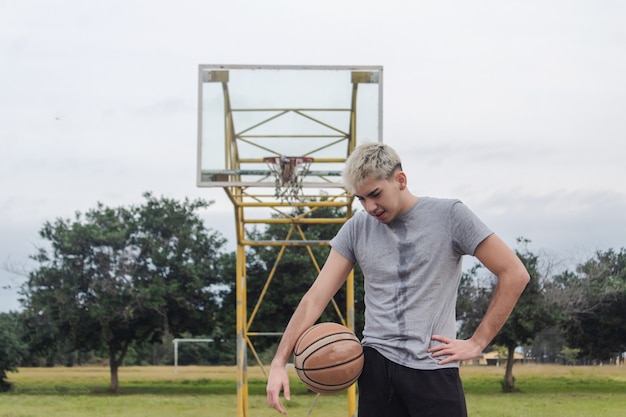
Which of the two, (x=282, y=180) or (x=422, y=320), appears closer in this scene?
(x=422, y=320)

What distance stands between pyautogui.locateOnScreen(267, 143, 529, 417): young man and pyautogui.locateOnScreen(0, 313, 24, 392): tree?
27039 mm

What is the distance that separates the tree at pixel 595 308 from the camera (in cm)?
2820

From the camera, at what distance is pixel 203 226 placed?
28.5m

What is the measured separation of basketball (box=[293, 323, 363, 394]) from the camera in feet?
10.5

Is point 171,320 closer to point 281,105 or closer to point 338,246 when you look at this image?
point 281,105

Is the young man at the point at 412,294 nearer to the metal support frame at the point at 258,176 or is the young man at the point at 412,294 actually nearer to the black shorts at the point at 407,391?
the black shorts at the point at 407,391

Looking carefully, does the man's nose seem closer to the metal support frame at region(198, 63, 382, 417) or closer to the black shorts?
the black shorts

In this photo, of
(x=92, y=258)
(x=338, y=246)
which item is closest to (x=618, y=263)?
(x=92, y=258)

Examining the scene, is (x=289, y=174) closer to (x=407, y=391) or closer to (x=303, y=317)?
(x=303, y=317)

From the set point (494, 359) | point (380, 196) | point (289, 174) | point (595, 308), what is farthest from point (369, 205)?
point (494, 359)

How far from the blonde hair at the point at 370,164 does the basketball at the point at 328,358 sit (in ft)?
1.78

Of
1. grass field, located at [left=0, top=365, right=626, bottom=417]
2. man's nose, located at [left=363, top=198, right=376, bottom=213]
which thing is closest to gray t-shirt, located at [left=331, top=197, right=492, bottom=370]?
man's nose, located at [left=363, top=198, right=376, bottom=213]

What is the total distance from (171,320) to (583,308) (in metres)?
12.8

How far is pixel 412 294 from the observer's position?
316cm
